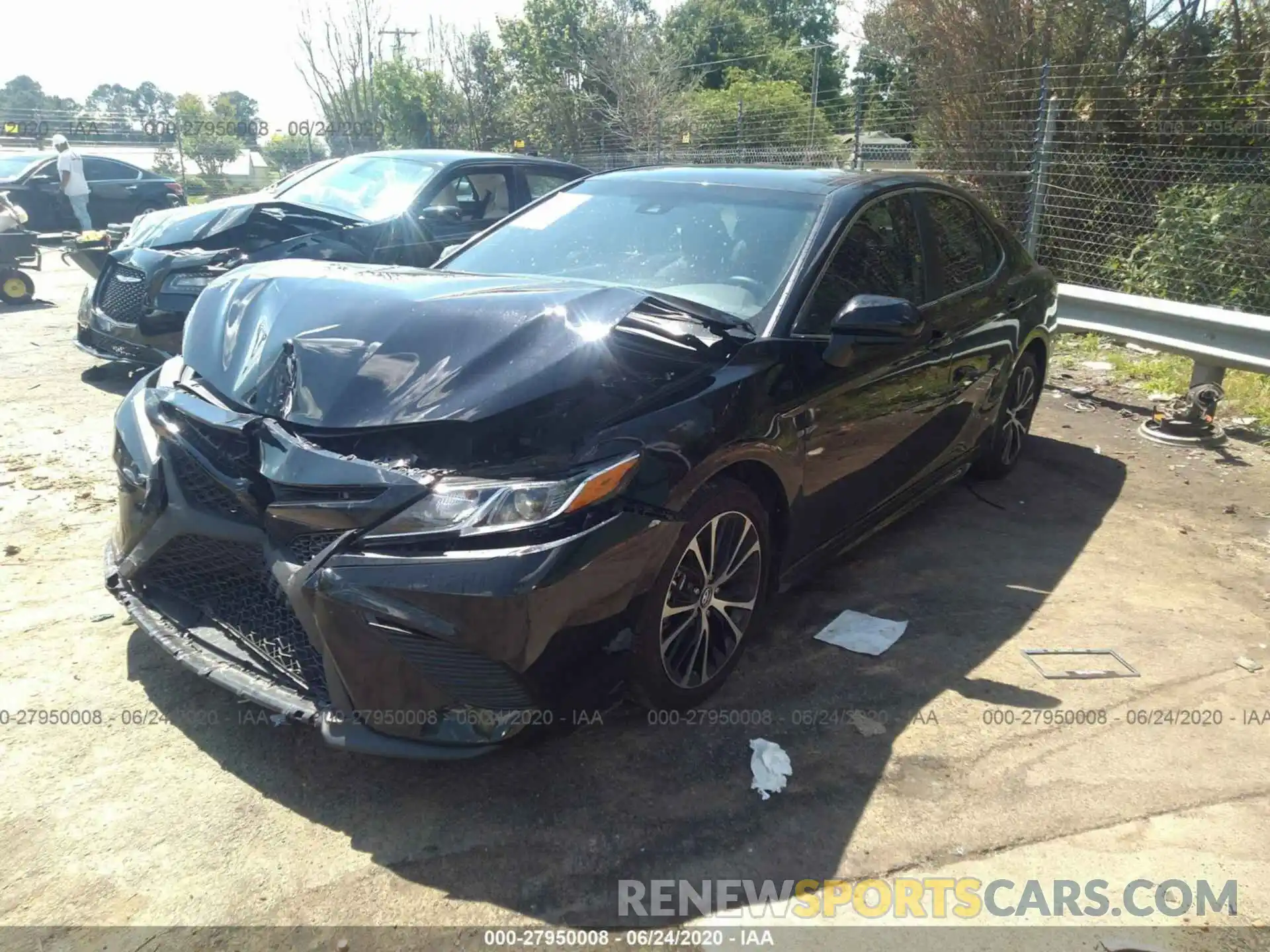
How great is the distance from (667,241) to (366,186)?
16.5ft

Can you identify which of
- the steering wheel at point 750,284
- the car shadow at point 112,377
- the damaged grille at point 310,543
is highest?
the steering wheel at point 750,284

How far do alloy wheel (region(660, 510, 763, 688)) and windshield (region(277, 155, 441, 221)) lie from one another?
5.36 meters

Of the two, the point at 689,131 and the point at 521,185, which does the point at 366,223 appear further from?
the point at 689,131

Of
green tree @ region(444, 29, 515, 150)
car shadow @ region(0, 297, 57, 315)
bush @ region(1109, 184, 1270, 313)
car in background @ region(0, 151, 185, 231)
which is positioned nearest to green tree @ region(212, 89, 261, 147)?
green tree @ region(444, 29, 515, 150)

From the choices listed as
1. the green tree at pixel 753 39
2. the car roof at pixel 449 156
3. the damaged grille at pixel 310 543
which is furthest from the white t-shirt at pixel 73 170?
the green tree at pixel 753 39

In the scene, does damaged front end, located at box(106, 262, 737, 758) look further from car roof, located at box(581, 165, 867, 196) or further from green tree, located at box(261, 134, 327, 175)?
green tree, located at box(261, 134, 327, 175)

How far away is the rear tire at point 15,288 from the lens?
33.1 feet

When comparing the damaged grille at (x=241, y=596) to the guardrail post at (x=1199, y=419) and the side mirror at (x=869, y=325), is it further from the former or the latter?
the guardrail post at (x=1199, y=419)

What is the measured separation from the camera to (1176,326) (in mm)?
6422

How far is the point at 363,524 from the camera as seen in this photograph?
2.45 metres

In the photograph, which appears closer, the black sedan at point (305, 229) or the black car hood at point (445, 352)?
the black car hood at point (445, 352)

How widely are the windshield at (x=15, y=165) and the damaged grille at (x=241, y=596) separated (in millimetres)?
16540

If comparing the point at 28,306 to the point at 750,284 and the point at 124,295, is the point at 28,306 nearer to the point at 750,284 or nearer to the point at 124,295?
the point at 124,295

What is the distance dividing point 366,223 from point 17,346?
337 cm
